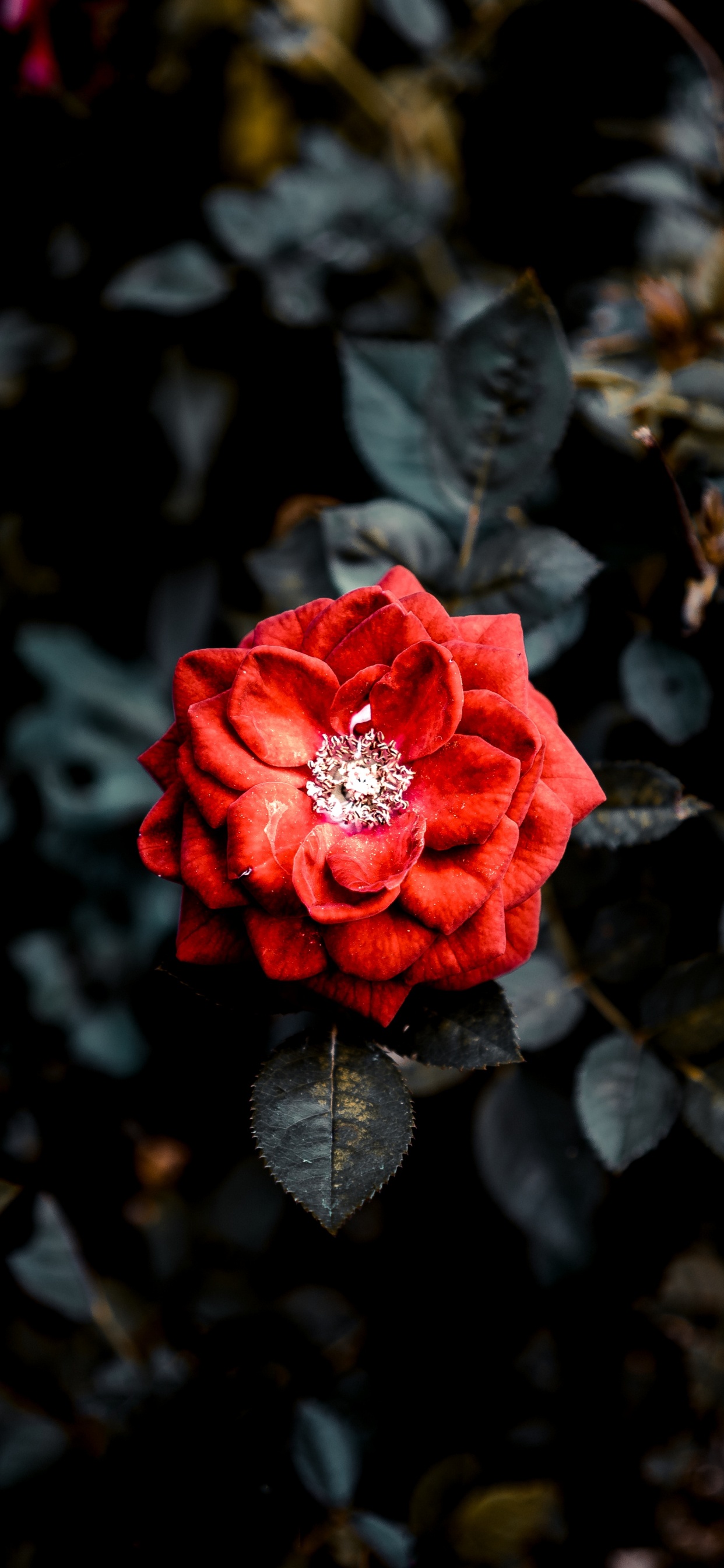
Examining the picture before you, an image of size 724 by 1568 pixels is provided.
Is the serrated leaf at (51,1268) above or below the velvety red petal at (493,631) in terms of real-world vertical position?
below

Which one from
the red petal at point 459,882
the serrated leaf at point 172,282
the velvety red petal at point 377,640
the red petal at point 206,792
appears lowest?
the red petal at point 459,882

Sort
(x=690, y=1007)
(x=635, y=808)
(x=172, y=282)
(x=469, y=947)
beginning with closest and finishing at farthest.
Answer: (x=469, y=947)
(x=635, y=808)
(x=690, y=1007)
(x=172, y=282)

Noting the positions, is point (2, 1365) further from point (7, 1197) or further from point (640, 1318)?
point (640, 1318)

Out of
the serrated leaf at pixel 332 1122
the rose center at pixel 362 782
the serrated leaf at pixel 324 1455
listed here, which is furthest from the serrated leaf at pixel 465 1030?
the serrated leaf at pixel 324 1455

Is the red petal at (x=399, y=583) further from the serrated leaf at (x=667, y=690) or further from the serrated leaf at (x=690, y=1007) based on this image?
the serrated leaf at (x=690, y=1007)

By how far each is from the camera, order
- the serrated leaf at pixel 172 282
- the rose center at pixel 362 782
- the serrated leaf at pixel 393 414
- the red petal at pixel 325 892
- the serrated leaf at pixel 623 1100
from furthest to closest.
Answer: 1. the serrated leaf at pixel 172 282
2. the serrated leaf at pixel 393 414
3. the serrated leaf at pixel 623 1100
4. the rose center at pixel 362 782
5. the red petal at pixel 325 892

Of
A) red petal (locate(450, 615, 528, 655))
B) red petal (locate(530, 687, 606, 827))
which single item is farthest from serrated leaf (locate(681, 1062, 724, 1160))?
red petal (locate(450, 615, 528, 655))

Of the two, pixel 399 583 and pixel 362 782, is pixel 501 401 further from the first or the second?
pixel 362 782

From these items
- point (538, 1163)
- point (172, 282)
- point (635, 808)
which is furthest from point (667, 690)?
point (172, 282)
